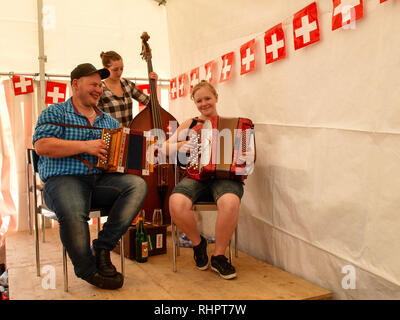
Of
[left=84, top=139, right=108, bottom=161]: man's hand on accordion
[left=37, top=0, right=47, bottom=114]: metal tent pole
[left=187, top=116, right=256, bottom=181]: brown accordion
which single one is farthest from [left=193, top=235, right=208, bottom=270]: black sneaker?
[left=37, top=0, right=47, bottom=114]: metal tent pole

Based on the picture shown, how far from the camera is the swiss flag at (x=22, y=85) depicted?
3211 mm

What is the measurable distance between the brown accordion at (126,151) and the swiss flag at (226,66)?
2.99 ft

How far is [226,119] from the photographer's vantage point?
6.89ft

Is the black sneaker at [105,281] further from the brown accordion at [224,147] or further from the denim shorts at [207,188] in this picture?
the brown accordion at [224,147]

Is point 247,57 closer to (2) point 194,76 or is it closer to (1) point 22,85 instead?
(2) point 194,76

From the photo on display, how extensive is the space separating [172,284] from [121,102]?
149 cm

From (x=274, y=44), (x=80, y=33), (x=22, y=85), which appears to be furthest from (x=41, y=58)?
(x=274, y=44)

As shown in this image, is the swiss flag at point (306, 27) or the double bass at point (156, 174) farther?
the double bass at point (156, 174)

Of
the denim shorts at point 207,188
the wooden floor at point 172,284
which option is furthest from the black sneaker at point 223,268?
the denim shorts at point 207,188

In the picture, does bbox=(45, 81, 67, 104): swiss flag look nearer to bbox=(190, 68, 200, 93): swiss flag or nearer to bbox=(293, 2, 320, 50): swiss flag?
bbox=(190, 68, 200, 93): swiss flag

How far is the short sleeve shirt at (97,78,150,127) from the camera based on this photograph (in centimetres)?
273

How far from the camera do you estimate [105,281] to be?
1766mm

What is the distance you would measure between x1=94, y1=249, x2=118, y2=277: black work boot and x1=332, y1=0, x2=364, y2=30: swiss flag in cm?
152

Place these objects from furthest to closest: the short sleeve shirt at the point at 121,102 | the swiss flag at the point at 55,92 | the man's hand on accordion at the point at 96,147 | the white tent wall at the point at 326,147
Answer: the swiss flag at the point at 55,92 → the short sleeve shirt at the point at 121,102 → the man's hand on accordion at the point at 96,147 → the white tent wall at the point at 326,147
